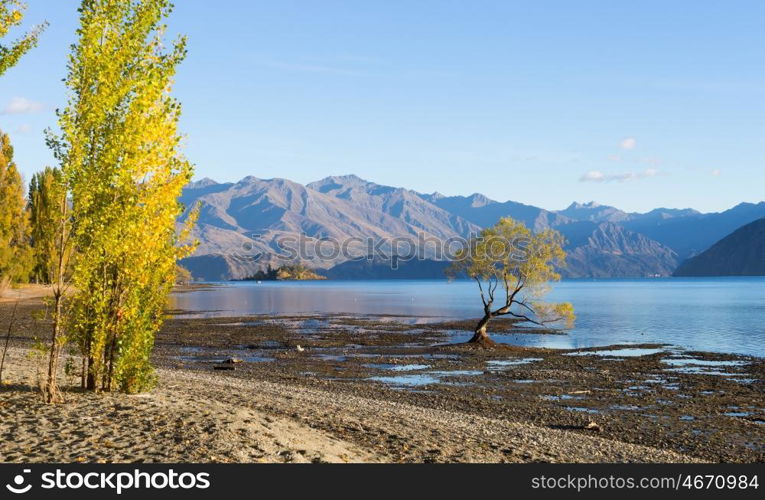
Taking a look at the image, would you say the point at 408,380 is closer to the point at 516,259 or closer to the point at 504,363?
the point at 504,363

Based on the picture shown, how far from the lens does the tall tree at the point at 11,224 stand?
98812mm

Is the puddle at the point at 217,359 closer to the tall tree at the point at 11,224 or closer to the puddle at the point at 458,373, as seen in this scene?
the puddle at the point at 458,373

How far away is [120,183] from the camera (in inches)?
845

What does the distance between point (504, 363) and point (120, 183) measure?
1530 inches

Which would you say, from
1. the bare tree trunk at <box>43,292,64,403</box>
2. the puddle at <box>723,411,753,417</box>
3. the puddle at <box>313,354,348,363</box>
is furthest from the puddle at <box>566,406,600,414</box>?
the puddle at <box>313,354,348,363</box>

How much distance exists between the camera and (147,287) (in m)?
24.1

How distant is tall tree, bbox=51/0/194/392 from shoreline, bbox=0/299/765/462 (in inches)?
88.3

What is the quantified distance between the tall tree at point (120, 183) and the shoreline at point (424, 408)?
88.3 inches

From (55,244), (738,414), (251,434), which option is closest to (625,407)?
(738,414)

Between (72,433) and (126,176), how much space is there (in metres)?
8.53

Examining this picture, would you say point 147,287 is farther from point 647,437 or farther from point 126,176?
point 647,437

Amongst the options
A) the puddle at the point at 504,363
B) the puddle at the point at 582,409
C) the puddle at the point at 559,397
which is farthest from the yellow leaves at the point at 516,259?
the puddle at the point at 582,409

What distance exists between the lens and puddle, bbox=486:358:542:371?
5012 centimetres
